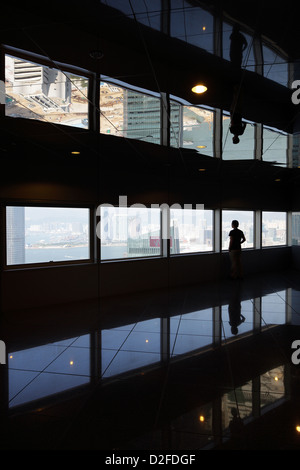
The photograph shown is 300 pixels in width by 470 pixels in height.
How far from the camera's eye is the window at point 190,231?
933cm

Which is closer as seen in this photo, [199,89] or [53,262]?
[199,89]

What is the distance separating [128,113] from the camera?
5125 mm

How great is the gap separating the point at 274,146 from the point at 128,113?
369 centimetres

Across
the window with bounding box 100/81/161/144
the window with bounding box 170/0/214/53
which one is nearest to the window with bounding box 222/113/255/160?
the window with bounding box 100/81/161/144

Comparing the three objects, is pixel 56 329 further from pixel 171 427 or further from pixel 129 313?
pixel 171 427

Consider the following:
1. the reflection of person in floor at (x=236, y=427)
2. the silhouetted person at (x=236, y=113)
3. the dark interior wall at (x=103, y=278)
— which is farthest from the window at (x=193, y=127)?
the reflection of person in floor at (x=236, y=427)

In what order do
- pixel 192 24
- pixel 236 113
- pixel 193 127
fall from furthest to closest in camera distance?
1. pixel 193 127
2. pixel 236 113
3. pixel 192 24

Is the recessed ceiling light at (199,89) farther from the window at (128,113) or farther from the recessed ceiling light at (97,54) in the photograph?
the recessed ceiling light at (97,54)

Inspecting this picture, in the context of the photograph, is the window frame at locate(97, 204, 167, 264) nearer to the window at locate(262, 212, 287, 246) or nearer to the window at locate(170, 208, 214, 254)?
the window at locate(170, 208, 214, 254)

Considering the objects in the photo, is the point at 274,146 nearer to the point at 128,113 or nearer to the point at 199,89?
the point at 199,89

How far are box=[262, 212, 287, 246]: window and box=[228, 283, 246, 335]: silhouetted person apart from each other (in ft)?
16.1

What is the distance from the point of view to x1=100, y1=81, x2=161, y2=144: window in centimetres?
467

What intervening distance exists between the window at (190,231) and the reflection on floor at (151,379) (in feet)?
11.0

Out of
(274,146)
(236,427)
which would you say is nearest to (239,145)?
(274,146)
